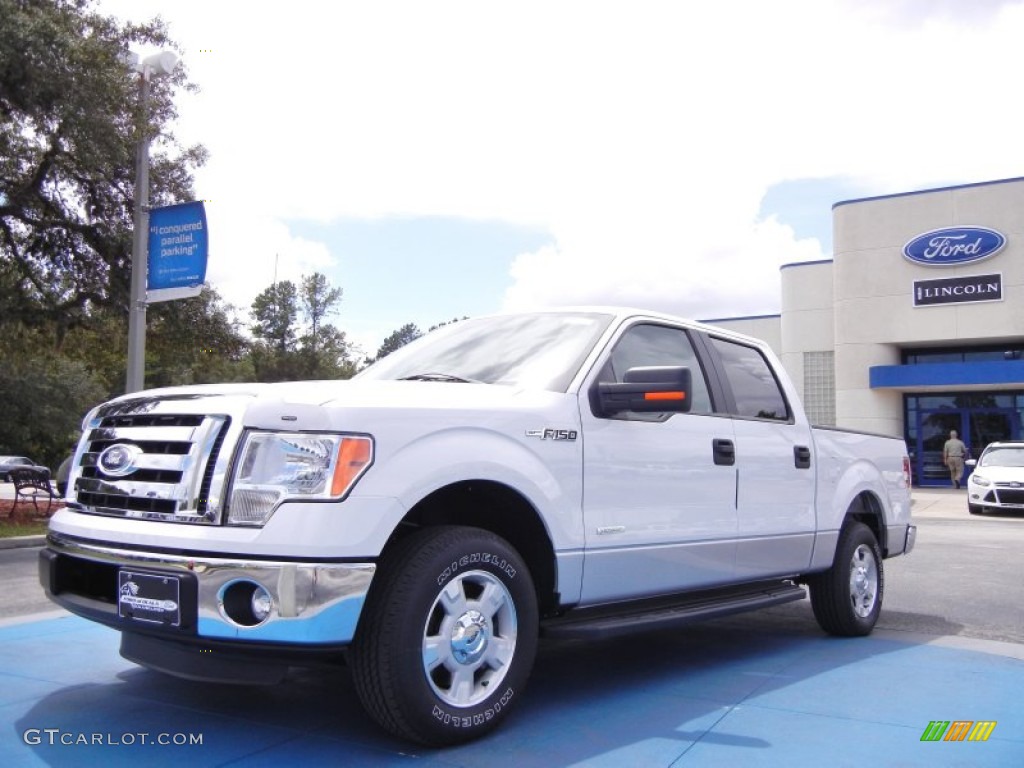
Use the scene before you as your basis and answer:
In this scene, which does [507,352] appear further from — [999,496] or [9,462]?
[9,462]

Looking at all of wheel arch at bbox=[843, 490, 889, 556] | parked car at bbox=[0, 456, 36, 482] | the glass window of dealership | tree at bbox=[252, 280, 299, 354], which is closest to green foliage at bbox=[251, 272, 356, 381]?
tree at bbox=[252, 280, 299, 354]

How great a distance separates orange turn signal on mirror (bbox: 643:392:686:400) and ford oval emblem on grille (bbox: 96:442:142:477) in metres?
2.11

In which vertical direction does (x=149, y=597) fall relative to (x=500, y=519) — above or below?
below

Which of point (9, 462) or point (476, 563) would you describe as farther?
point (9, 462)

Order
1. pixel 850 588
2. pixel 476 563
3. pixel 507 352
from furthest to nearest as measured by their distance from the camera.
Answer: pixel 850 588 → pixel 507 352 → pixel 476 563

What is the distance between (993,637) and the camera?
655 centimetres

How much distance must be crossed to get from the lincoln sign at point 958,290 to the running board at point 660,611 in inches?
1051

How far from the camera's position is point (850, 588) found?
248 inches

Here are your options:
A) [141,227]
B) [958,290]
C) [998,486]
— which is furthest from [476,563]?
[958,290]

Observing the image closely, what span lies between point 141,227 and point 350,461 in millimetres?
11564

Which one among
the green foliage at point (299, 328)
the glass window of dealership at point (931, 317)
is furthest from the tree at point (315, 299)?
the glass window of dealership at point (931, 317)

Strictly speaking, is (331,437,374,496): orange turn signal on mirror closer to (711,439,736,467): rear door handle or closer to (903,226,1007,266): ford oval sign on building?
(711,439,736,467): rear door handle

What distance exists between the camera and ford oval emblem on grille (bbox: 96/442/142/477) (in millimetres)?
3834

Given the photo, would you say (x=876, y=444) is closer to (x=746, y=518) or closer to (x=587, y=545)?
(x=746, y=518)
